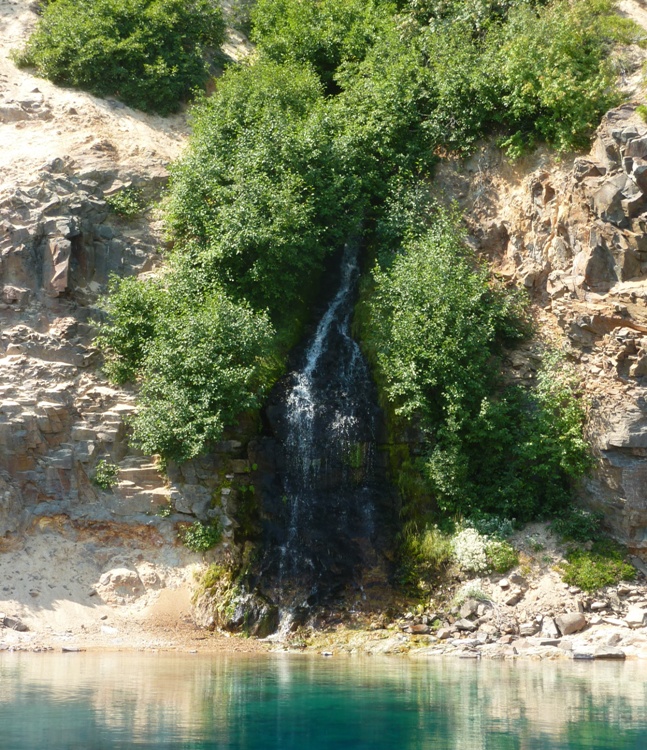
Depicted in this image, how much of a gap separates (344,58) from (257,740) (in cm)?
2448

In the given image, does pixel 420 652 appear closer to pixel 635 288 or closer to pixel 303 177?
pixel 635 288

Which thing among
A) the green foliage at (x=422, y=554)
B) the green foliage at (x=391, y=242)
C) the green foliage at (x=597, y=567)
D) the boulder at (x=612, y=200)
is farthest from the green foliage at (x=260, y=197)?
the green foliage at (x=597, y=567)

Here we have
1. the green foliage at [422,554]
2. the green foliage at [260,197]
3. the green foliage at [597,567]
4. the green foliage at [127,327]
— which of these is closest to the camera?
the green foliage at [597,567]

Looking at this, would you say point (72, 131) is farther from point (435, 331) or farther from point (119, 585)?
point (119, 585)

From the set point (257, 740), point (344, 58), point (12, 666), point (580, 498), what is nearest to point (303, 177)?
point (344, 58)

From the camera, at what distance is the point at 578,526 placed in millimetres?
21344

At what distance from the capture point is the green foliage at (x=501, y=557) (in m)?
20.5

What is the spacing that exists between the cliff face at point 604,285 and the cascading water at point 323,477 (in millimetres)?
4357

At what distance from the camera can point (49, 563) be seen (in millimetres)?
21219

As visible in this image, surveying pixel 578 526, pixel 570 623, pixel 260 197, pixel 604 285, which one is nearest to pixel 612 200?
pixel 604 285

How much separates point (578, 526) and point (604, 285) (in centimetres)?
575

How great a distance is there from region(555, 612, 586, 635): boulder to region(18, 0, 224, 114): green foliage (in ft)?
67.6

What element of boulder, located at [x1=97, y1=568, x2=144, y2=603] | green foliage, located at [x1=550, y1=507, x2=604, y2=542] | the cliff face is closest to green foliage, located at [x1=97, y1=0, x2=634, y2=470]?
Result: green foliage, located at [x1=550, y1=507, x2=604, y2=542]

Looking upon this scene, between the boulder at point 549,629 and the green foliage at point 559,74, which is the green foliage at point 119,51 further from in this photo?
the boulder at point 549,629
